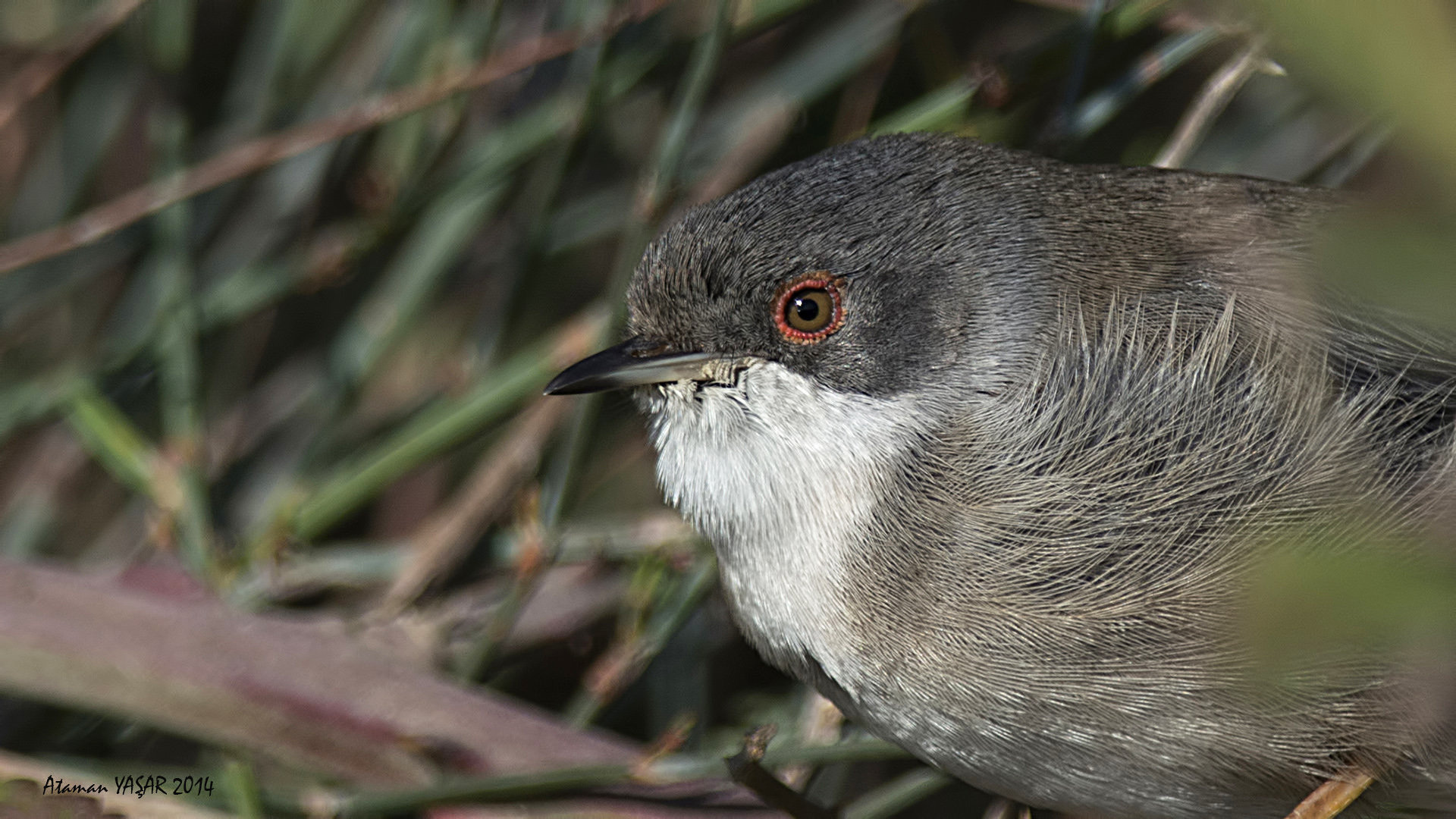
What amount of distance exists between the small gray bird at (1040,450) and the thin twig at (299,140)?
0.97 meters

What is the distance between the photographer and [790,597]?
7.53 ft

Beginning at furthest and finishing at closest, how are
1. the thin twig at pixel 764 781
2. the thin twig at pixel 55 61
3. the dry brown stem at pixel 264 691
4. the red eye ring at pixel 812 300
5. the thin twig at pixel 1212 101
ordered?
the thin twig at pixel 55 61 → the thin twig at pixel 1212 101 → the dry brown stem at pixel 264 691 → the red eye ring at pixel 812 300 → the thin twig at pixel 764 781

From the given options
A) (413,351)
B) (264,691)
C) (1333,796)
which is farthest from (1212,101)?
(413,351)

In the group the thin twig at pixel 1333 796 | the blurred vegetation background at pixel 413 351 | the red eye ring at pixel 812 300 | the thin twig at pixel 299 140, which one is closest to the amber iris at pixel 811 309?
the red eye ring at pixel 812 300

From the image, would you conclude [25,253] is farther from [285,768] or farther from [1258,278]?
[1258,278]

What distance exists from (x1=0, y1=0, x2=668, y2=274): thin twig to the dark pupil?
46.8 inches

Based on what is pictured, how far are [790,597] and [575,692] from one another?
166 cm

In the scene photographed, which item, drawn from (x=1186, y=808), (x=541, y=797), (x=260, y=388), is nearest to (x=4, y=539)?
(x=260, y=388)

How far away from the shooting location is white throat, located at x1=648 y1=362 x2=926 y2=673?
2.24 meters

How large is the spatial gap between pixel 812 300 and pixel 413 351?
244 cm

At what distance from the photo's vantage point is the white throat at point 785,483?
2244 millimetres

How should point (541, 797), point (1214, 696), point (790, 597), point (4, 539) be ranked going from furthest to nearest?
point (4, 539) → point (541, 797) → point (790, 597) → point (1214, 696)

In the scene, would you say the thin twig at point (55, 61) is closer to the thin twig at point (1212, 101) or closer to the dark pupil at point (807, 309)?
the dark pupil at point (807, 309)

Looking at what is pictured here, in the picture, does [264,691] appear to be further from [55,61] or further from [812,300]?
[55,61]
